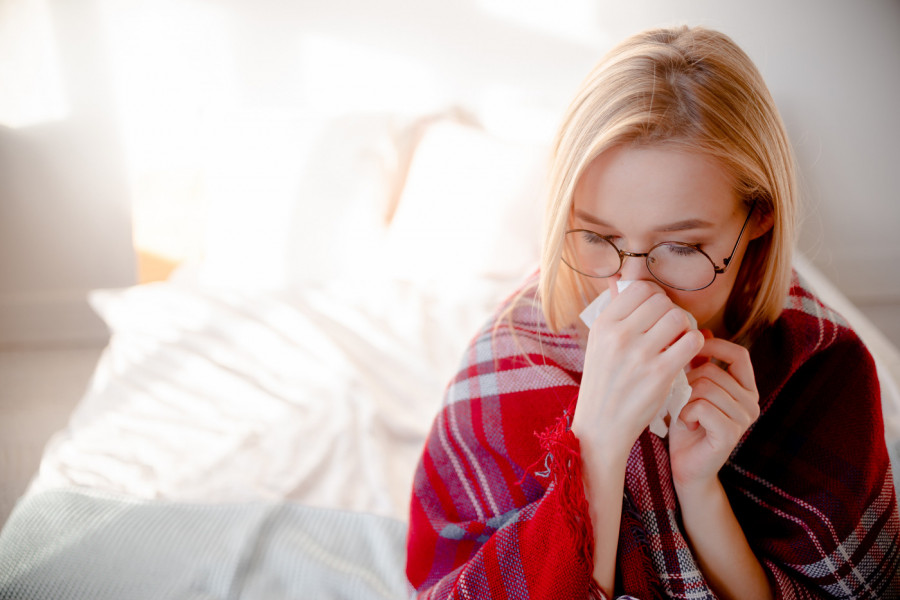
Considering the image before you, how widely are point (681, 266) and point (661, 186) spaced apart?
4.2 inches

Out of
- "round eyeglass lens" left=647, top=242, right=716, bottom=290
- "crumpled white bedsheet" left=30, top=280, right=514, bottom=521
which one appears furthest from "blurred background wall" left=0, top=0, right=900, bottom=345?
"round eyeglass lens" left=647, top=242, right=716, bottom=290

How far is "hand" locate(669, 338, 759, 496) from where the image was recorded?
80cm

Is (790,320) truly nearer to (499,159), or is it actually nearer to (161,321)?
(499,159)

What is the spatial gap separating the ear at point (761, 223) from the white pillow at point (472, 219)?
0.94 metres

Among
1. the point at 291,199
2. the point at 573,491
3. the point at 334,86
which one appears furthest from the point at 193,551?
the point at 334,86

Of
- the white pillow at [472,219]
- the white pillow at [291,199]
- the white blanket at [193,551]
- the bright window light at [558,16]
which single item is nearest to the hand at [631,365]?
the white blanket at [193,551]

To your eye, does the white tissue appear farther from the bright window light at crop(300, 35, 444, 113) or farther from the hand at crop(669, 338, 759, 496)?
the bright window light at crop(300, 35, 444, 113)

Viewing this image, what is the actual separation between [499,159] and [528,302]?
92 cm

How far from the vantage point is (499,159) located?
1881 millimetres

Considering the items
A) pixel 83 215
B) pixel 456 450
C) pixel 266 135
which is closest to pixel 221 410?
pixel 456 450

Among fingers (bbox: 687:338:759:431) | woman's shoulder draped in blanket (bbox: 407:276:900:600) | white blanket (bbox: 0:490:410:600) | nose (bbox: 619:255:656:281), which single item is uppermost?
nose (bbox: 619:255:656:281)

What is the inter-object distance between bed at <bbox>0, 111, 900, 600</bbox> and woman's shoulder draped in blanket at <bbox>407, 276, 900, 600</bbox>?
0.21 meters

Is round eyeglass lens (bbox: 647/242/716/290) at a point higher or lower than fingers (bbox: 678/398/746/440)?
higher

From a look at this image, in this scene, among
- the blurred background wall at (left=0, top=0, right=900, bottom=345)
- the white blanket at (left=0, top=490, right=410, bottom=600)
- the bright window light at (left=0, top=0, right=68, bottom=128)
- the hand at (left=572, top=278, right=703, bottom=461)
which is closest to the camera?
the hand at (left=572, top=278, right=703, bottom=461)
